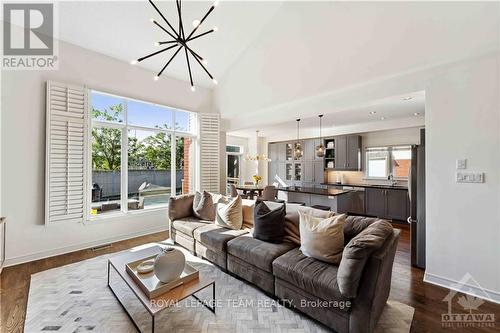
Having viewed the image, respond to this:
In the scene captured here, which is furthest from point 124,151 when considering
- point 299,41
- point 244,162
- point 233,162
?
point 244,162

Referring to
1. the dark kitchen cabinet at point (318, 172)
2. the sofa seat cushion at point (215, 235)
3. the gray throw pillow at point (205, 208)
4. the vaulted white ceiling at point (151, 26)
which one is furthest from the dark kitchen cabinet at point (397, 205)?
the vaulted white ceiling at point (151, 26)

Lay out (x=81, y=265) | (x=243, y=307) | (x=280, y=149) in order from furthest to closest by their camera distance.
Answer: (x=280, y=149)
(x=81, y=265)
(x=243, y=307)

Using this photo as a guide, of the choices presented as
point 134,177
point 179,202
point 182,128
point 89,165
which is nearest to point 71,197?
point 89,165

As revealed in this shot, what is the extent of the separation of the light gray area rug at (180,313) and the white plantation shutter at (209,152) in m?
3.18

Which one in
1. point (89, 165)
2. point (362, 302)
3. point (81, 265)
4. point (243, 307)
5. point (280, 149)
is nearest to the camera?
point (362, 302)

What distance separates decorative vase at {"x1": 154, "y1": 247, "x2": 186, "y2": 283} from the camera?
1944 mm

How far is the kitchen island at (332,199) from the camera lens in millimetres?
4734

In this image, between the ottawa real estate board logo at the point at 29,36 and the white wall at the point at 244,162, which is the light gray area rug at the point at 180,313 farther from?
the white wall at the point at 244,162

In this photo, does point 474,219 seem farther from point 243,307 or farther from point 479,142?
point 243,307

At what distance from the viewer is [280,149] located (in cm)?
842

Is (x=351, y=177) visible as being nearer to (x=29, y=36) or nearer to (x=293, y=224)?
(x=293, y=224)

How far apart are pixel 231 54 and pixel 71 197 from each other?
4.21 metres

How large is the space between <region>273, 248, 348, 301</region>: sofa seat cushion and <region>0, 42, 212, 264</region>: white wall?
354cm

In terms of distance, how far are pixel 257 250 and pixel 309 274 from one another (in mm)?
693
